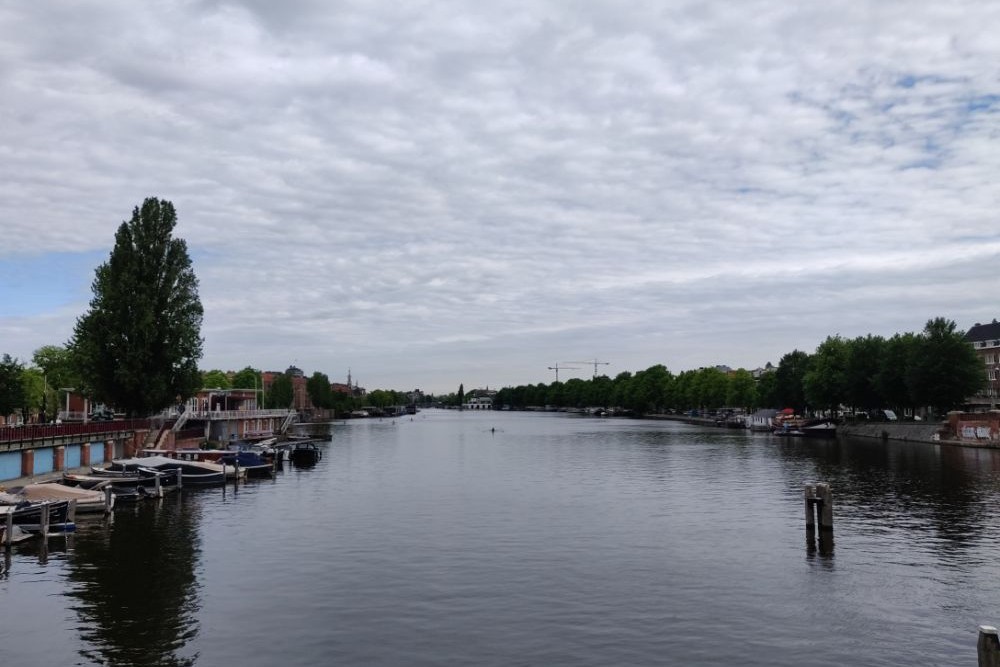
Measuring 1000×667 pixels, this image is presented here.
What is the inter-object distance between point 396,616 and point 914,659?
1748cm

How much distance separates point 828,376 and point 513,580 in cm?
15253

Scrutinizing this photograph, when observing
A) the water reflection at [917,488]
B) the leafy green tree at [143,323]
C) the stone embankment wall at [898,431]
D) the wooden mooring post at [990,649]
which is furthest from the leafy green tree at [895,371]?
the wooden mooring post at [990,649]

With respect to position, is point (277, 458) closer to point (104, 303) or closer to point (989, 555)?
point (104, 303)

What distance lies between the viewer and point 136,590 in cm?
3388

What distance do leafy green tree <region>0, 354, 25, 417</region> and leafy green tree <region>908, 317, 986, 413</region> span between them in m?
135

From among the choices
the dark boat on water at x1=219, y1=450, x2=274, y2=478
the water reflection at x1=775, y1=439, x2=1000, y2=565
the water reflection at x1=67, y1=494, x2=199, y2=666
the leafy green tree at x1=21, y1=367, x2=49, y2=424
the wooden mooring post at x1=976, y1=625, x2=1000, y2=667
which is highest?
the leafy green tree at x1=21, y1=367, x2=49, y2=424

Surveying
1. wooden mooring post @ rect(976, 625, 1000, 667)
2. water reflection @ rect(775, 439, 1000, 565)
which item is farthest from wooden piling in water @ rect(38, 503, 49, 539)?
water reflection @ rect(775, 439, 1000, 565)

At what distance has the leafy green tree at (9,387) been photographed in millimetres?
103812

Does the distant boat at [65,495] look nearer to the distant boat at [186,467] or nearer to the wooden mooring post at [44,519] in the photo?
the wooden mooring post at [44,519]

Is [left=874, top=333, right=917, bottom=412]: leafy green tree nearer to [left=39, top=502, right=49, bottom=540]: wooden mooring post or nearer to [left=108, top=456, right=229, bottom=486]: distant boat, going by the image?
[left=108, top=456, right=229, bottom=486]: distant boat

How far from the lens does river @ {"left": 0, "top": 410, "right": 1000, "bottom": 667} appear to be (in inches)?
1049

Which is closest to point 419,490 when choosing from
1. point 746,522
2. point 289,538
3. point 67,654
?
point 289,538

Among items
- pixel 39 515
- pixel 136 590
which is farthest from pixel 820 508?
pixel 39 515

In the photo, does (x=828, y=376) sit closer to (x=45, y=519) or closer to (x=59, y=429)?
(x=59, y=429)
